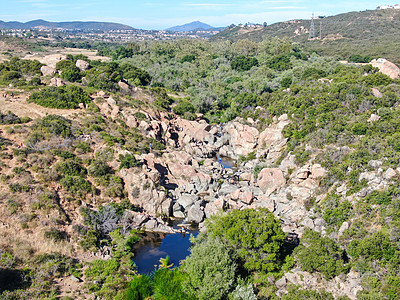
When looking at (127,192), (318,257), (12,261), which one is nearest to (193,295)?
(318,257)

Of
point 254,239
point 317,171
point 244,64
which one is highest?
point 244,64

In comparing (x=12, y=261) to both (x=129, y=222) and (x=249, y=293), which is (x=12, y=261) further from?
(x=249, y=293)

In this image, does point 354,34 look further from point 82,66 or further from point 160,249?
point 160,249

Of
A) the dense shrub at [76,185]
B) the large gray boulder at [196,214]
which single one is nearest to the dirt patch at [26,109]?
the dense shrub at [76,185]

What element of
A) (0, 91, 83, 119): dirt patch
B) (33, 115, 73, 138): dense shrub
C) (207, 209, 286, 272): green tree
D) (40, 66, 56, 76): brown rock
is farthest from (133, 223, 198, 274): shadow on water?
(40, 66, 56, 76): brown rock

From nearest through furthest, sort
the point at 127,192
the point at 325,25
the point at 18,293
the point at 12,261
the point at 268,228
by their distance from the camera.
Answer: the point at 18,293 < the point at 12,261 < the point at 268,228 < the point at 127,192 < the point at 325,25

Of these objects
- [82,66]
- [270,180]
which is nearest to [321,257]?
[270,180]

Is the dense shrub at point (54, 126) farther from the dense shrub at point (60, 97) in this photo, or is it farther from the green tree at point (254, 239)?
the green tree at point (254, 239)
